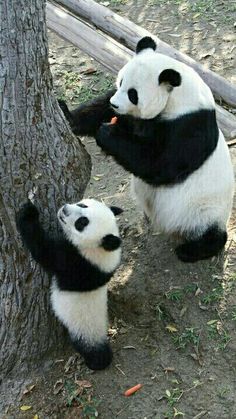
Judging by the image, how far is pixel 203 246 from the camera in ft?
16.0

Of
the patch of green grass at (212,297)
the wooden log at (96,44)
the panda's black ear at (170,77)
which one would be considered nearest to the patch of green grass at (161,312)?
the patch of green grass at (212,297)

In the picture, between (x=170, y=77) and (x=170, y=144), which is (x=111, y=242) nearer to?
(x=170, y=144)

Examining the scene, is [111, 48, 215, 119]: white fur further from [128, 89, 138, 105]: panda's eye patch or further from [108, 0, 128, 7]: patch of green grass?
[108, 0, 128, 7]: patch of green grass

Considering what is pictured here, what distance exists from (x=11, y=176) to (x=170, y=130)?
1169 millimetres

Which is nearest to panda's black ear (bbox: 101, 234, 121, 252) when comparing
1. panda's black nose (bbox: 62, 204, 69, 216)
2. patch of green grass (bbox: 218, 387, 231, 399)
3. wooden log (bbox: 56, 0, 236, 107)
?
panda's black nose (bbox: 62, 204, 69, 216)

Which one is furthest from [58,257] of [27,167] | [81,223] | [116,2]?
[116,2]

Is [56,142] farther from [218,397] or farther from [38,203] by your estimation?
[218,397]

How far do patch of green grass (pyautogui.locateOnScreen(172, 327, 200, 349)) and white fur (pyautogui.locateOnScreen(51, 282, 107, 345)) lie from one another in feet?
Answer: 1.72

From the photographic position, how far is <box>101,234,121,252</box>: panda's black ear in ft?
12.9

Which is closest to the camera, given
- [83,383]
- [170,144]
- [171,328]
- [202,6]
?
[83,383]

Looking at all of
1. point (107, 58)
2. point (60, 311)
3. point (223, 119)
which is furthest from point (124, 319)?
point (107, 58)

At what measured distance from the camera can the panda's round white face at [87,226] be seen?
396cm

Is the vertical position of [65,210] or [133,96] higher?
[133,96]

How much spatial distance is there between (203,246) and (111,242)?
116 centimetres
